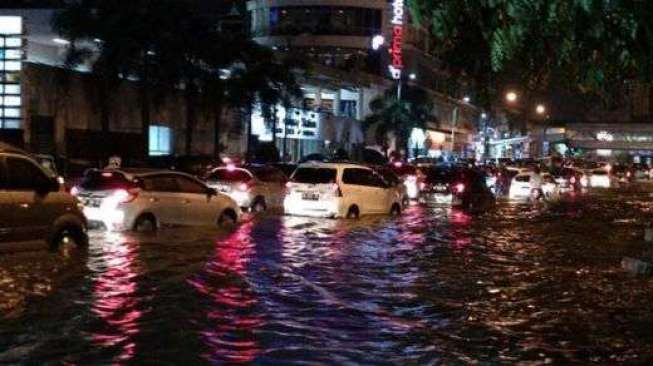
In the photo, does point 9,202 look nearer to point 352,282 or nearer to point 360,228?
point 352,282

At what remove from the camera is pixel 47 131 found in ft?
125

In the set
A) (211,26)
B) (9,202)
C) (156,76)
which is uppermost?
(211,26)

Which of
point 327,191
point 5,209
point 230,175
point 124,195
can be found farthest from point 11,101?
point 5,209

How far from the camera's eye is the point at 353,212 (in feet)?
84.0

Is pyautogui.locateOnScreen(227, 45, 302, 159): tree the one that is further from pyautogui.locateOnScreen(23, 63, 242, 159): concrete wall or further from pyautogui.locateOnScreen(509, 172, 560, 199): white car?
pyautogui.locateOnScreen(509, 172, 560, 199): white car

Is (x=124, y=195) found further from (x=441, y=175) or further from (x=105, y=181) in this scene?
(x=441, y=175)

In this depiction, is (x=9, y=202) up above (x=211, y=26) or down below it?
below

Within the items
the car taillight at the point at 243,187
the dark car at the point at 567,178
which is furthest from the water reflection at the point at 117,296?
the dark car at the point at 567,178

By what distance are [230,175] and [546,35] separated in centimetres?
2033

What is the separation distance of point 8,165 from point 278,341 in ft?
21.5

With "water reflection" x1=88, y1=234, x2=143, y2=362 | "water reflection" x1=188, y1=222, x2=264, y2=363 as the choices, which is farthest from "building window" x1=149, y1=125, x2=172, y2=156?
"water reflection" x1=188, y1=222, x2=264, y2=363

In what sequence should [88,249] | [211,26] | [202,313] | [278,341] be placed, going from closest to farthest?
[278,341] < [202,313] < [88,249] < [211,26]

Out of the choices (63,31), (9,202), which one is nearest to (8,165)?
(9,202)

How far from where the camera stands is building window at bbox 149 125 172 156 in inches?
1887
